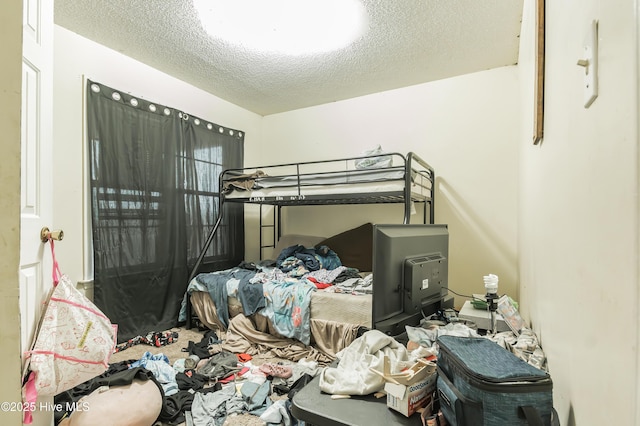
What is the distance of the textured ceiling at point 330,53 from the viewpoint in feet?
6.51

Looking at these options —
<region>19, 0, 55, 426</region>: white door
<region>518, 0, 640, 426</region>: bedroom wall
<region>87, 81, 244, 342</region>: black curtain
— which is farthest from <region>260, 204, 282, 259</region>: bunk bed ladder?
<region>518, 0, 640, 426</region>: bedroom wall

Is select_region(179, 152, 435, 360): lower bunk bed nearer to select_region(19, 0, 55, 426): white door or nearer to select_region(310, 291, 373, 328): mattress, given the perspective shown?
select_region(310, 291, 373, 328): mattress

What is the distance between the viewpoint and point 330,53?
98.0 inches

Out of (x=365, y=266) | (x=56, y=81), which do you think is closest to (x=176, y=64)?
(x=56, y=81)

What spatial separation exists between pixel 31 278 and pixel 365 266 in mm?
2595

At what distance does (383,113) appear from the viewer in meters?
3.27

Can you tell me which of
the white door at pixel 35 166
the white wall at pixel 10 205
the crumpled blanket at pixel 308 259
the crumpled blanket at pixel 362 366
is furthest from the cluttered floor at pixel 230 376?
the crumpled blanket at pixel 308 259

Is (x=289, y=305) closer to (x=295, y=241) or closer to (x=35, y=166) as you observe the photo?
(x=295, y=241)

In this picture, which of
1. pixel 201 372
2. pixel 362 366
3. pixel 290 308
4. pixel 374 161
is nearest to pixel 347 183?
pixel 374 161

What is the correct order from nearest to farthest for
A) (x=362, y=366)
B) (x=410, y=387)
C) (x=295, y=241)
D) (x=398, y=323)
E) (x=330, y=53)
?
(x=410, y=387), (x=362, y=366), (x=398, y=323), (x=330, y=53), (x=295, y=241)

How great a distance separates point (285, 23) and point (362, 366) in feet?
7.17

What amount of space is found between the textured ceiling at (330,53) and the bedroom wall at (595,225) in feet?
4.51

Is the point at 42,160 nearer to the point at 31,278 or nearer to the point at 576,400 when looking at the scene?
the point at 31,278

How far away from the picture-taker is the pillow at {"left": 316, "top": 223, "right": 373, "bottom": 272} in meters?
3.15
